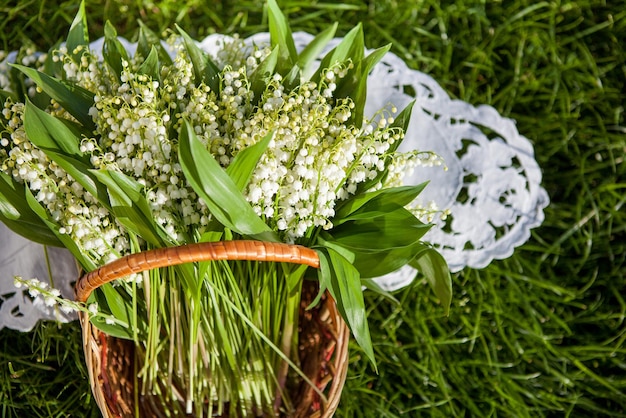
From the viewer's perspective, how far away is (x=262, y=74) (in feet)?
2.37

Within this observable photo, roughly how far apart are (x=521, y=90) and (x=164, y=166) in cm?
76

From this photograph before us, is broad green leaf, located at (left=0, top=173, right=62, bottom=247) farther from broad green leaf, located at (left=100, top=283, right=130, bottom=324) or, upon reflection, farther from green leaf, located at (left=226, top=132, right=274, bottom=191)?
green leaf, located at (left=226, top=132, right=274, bottom=191)

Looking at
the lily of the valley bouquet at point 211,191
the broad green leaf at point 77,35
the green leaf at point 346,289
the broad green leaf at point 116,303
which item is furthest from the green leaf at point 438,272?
the broad green leaf at point 77,35

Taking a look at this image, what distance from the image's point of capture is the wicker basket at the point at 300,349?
62 cm

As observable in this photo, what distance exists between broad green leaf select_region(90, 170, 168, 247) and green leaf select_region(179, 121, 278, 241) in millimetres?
73

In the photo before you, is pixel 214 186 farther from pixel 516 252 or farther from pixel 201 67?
pixel 516 252

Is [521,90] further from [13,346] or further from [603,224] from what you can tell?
[13,346]

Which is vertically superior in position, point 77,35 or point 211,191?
point 77,35

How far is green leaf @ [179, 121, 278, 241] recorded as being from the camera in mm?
573

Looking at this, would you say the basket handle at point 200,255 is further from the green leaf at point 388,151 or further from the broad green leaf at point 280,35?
the broad green leaf at point 280,35

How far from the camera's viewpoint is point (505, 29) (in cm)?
113

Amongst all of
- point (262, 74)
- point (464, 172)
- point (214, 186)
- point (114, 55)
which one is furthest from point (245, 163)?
point (464, 172)

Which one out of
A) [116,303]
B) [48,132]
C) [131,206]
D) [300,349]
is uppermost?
[48,132]

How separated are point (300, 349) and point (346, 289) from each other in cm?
25
